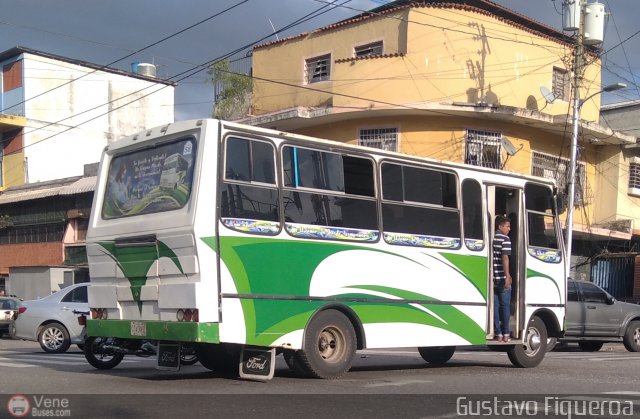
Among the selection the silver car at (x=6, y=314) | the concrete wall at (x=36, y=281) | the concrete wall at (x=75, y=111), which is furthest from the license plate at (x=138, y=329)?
the concrete wall at (x=75, y=111)

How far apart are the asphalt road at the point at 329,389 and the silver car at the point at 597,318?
541 centimetres

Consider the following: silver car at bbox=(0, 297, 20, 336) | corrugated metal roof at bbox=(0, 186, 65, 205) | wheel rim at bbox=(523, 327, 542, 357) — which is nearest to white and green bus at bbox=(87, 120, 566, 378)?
wheel rim at bbox=(523, 327, 542, 357)

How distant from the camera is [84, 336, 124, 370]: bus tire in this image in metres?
11.4

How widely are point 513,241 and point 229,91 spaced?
18941mm

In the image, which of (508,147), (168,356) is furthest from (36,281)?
(168,356)

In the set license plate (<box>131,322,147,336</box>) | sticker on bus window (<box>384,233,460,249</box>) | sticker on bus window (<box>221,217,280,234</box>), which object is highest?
sticker on bus window (<box>221,217,280,234</box>)

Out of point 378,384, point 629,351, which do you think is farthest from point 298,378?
point 629,351

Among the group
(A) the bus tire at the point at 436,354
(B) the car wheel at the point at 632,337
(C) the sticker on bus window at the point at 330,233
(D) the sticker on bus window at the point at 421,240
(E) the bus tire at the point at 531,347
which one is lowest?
(B) the car wheel at the point at 632,337

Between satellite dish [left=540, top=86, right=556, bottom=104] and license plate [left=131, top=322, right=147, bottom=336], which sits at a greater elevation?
satellite dish [left=540, top=86, right=556, bottom=104]

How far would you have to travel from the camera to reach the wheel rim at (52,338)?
15922 millimetres

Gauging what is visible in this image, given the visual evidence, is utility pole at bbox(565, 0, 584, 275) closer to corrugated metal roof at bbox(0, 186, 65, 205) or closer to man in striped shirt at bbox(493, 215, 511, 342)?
man in striped shirt at bbox(493, 215, 511, 342)

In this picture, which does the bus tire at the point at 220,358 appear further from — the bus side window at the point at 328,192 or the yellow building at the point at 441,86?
the yellow building at the point at 441,86

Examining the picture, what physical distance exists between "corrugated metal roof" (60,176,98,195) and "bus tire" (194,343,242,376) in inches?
807

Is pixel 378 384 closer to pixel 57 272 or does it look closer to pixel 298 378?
pixel 298 378
